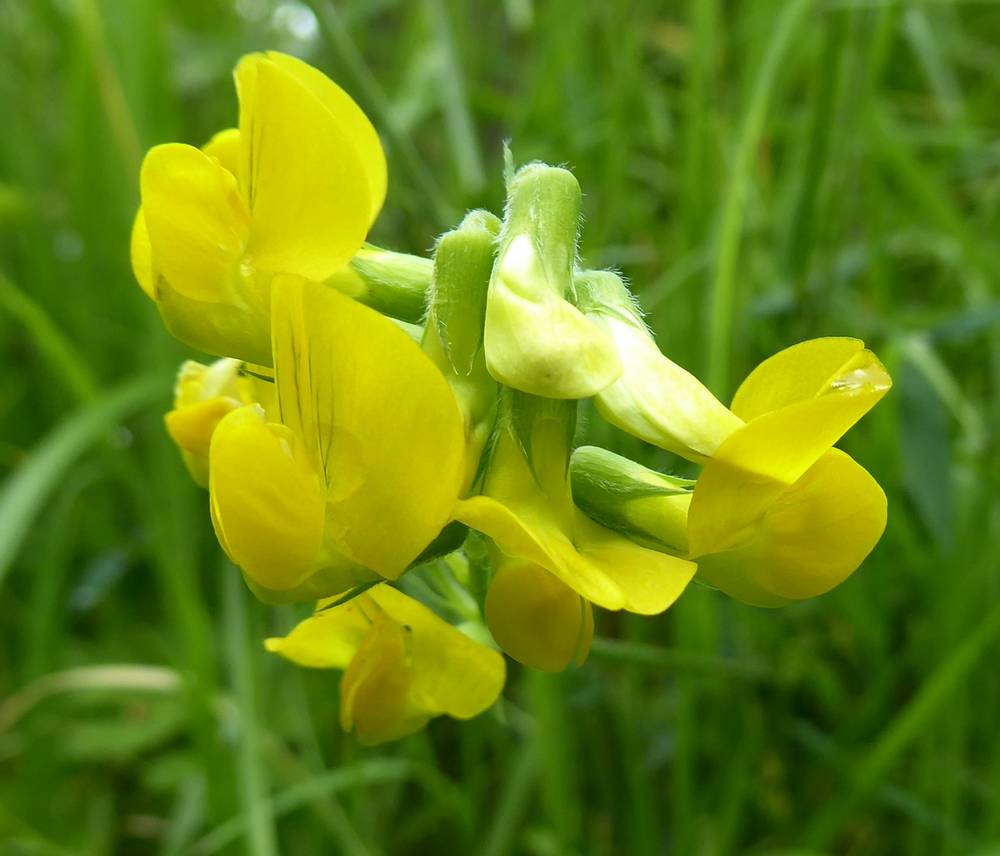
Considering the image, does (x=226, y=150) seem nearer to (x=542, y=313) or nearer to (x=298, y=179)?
(x=298, y=179)

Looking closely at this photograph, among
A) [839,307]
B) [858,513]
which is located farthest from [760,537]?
[839,307]

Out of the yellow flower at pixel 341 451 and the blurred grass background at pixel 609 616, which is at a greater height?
the yellow flower at pixel 341 451

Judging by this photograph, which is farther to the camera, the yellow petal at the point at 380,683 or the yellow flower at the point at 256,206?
the yellow petal at the point at 380,683

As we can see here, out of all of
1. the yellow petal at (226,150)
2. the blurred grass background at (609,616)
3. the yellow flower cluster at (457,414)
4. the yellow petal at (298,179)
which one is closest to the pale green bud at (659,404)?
the yellow flower cluster at (457,414)

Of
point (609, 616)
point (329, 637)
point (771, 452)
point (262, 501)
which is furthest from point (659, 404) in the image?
point (609, 616)

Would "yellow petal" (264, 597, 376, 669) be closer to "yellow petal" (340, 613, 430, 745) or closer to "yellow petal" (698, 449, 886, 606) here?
"yellow petal" (340, 613, 430, 745)

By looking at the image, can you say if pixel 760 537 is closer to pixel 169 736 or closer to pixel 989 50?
pixel 169 736

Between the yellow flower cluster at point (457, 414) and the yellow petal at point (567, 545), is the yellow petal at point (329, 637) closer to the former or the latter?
the yellow flower cluster at point (457, 414)
